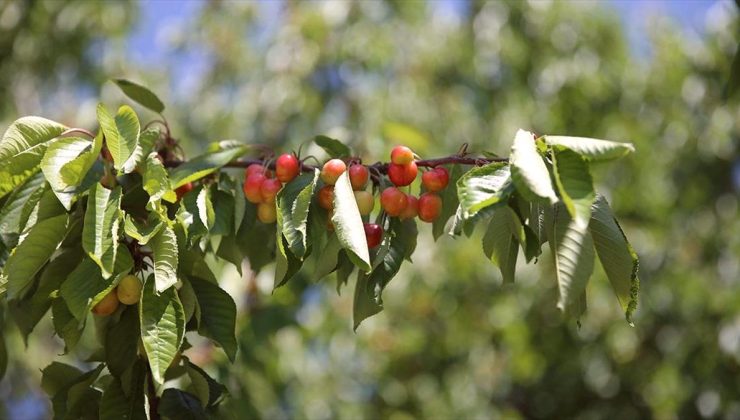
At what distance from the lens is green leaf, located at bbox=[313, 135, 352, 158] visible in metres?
1.38

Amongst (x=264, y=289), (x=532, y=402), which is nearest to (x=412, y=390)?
(x=532, y=402)

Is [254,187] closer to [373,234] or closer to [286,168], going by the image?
[286,168]

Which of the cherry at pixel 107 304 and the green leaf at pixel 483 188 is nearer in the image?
the green leaf at pixel 483 188

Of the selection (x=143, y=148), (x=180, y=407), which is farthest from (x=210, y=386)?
(x=143, y=148)

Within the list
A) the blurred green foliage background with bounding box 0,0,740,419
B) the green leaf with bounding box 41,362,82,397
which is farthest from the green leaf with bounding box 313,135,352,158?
the blurred green foliage background with bounding box 0,0,740,419

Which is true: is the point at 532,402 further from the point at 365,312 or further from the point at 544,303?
the point at 365,312

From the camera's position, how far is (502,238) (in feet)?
3.81

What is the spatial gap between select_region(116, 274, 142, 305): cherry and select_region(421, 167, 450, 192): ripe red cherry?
0.44 metres

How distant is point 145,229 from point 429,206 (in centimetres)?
41

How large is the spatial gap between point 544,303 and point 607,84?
1287mm

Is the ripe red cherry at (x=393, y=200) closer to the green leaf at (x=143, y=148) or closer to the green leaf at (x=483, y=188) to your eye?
the green leaf at (x=483, y=188)

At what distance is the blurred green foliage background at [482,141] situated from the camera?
3928 millimetres

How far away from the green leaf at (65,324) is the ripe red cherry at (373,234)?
0.40 m

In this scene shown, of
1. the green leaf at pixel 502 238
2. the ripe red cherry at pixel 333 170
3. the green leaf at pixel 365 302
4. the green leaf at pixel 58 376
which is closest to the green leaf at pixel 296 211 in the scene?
the ripe red cherry at pixel 333 170
